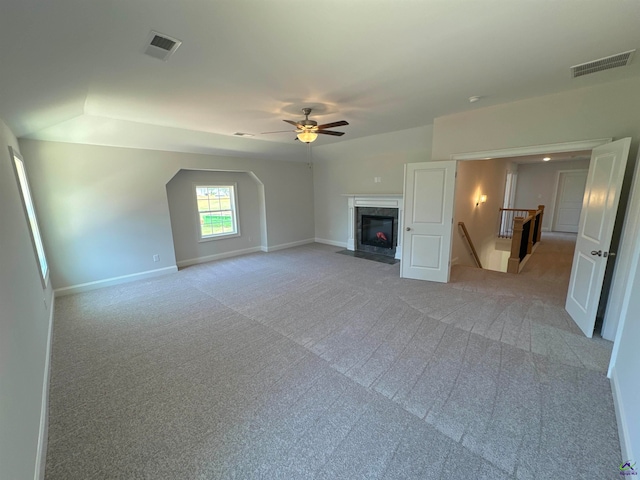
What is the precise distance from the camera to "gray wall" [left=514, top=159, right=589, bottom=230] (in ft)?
28.7

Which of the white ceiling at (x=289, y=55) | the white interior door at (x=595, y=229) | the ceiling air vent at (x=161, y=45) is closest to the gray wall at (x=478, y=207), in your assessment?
the white interior door at (x=595, y=229)

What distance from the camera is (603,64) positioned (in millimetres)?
2352

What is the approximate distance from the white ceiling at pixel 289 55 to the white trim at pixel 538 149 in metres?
0.62

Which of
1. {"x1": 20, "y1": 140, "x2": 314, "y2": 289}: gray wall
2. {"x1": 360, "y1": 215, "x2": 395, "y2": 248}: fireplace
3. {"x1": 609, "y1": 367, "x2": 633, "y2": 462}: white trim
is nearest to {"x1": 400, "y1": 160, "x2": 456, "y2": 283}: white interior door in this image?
{"x1": 360, "y1": 215, "x2": 395, "y2": 248}: fireplace

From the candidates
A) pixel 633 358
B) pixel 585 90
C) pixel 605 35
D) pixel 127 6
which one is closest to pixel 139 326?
pixel 127 6

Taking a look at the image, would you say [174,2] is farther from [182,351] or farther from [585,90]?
[585,90]

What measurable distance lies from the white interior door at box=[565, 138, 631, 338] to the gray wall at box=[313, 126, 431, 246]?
244 cm

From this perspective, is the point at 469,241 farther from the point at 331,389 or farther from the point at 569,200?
the point at 569,200

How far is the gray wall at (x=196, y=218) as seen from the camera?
17.8 ft

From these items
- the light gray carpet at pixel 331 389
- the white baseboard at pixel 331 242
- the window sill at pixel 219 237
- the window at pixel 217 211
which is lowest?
the light gray carpet at pixel 331 389

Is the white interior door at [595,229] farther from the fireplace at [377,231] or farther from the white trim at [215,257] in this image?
the white trim at [215,257]

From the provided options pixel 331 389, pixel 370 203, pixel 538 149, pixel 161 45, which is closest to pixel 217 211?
pixel 370 203

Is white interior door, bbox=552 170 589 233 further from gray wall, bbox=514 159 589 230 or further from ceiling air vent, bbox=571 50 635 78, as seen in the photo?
ceiling air vent, bbox=571 50 635 78

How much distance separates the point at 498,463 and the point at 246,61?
3324 mm
